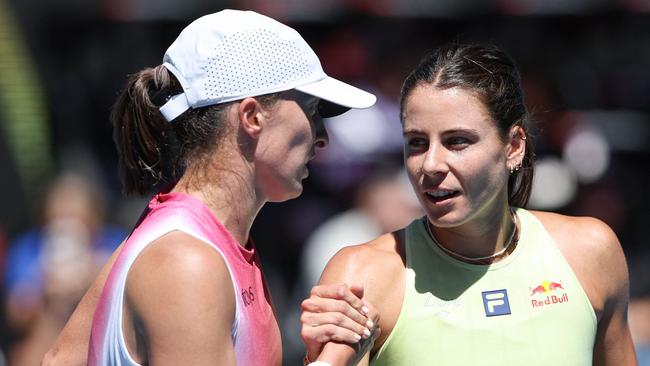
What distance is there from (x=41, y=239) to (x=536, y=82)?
→ 11.1 ft

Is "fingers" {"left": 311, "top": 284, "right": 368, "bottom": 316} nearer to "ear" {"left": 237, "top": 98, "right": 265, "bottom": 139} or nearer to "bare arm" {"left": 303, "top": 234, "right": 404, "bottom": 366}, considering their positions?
"bare arm" {"left": 303, "top": 234, "right": 404, "bottom": 366}

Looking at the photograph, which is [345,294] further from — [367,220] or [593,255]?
[367,220]

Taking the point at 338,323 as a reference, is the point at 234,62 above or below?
above

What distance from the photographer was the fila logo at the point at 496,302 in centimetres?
301

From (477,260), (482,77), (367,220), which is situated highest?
(482,77)

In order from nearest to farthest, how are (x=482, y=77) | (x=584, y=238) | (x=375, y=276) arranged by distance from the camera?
(x=375, y=276) < (x=482, y=77) < (x=584, y=238)

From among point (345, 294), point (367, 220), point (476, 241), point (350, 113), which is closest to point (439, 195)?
point (476, 241)

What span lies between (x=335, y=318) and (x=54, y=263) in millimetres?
3627

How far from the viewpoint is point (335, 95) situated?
273 centimetres

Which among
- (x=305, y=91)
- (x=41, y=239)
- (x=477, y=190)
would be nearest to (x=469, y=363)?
(x=477, y=190)

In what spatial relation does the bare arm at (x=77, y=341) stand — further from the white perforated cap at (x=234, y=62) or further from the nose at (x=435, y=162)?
the nose at (x=435, y=162)

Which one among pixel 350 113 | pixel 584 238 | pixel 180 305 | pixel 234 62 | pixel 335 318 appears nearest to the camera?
pixel 180 305

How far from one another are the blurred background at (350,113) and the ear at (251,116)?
374 cm

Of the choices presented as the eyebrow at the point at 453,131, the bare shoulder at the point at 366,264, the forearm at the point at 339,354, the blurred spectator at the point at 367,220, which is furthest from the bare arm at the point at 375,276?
the blurred spectator at the point at 367,220
